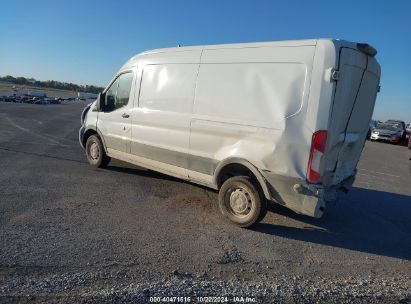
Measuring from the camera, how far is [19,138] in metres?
12.2

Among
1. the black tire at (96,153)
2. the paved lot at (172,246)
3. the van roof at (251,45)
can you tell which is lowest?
the paved lot at (172,246)

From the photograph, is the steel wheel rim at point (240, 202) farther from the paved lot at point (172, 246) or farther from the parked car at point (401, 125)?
the parked car at point (401, 125)

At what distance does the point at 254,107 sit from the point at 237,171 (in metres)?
1.03

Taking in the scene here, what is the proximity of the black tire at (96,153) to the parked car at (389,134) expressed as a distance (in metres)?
24.9

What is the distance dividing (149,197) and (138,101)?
1.85 meters

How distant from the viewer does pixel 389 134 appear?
1076 inches

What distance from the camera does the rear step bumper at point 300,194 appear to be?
4648 millimetres

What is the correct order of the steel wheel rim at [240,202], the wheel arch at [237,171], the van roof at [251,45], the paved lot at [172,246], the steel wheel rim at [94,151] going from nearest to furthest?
1. the paved lot at [172,246]
2. the van roof at [251,45]
3. the wheel arch at [237,171]
4. the steel wheel rim at [240,202]
5. the steel wheel rim at [94,151]

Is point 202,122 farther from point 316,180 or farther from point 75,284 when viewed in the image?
point 75,284

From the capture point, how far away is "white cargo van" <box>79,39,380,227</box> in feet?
15.0

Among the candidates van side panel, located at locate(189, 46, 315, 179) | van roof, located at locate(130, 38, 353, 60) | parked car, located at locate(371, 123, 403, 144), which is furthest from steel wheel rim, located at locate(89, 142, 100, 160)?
parked car, located at locate(371, 123, 403, 144)

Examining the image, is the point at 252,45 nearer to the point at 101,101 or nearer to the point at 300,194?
the point at 300,194

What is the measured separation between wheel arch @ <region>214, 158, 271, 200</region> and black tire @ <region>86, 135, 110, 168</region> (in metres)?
3.43

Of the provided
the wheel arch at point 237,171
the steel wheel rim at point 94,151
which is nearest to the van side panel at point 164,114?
the wheel arch at point 237,171
